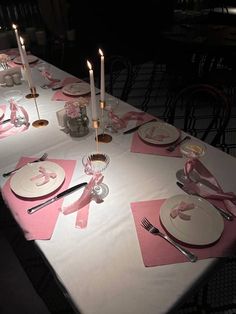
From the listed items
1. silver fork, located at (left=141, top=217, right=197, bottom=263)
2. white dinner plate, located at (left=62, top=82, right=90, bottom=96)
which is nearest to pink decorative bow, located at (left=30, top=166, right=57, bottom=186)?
silver fork, located at (left=141, top=217, right=197, bottom=263)

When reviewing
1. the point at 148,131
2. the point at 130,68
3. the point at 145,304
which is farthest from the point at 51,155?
the point at 130,68

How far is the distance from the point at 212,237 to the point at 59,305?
1099 millimetres

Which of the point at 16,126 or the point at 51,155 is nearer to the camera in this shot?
the point at 51,155

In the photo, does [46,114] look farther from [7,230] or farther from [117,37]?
[117,37]

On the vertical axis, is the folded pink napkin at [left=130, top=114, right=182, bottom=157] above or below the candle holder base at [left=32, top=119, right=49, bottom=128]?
below

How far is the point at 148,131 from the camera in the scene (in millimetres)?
1504

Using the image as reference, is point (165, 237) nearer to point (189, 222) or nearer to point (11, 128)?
point (189, 222)

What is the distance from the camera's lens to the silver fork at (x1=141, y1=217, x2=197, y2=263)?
879 mm

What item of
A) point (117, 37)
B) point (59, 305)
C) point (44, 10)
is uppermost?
point (44, 10)

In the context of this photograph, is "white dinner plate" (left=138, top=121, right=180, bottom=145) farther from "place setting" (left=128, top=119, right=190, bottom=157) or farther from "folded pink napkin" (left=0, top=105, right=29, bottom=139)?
"folded pink napkin" (left=0, top=105, right=29, bottom=139)

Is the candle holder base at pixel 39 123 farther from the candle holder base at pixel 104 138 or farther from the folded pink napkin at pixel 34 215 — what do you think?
the folded pink napkin at pixel 34 215

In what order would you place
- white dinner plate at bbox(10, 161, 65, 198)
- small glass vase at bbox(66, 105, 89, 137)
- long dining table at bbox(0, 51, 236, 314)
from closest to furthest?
long dining table at bbox(0, 51, 236, 314) → white dinner plate at bbox(10, 161, 65, 198) → small glass vase at bbox(66, 105, 89, 137)

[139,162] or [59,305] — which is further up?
[139,162]

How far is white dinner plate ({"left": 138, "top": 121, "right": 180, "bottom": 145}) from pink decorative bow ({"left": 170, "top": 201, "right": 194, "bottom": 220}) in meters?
0.46
